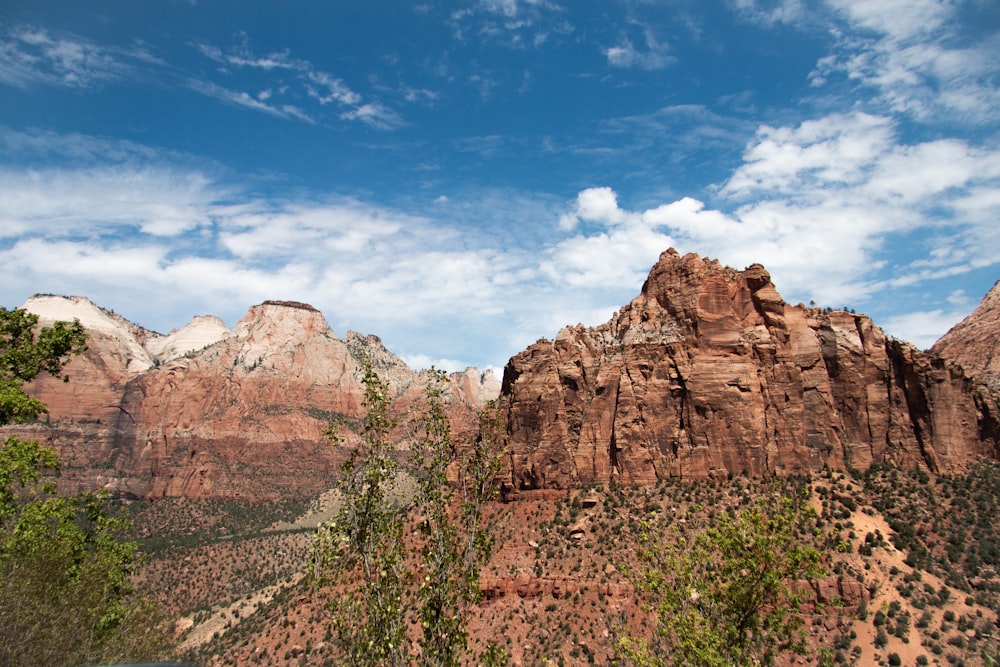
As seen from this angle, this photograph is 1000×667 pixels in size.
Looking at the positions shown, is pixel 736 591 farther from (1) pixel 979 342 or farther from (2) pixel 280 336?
(2) pixel 280 336

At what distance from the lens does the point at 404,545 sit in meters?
12.7

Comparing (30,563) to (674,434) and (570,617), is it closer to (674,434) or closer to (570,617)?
(570,617)

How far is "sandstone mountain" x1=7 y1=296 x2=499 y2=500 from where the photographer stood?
130 meters

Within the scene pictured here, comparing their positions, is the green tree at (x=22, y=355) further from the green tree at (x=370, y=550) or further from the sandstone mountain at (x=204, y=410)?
the sandstone mountain at (x=204, y=410)

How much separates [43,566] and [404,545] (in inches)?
625

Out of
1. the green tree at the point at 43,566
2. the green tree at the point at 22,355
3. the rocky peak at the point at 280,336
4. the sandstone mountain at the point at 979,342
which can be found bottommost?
the green tree at the point at 43,566

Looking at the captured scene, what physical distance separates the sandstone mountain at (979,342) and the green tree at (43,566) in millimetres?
85715

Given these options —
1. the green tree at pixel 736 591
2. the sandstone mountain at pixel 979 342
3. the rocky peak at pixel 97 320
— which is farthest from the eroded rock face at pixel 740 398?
the rocky peak at pixel 97 320

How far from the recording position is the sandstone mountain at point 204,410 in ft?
427

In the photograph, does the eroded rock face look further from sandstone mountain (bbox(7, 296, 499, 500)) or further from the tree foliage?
sandstone mountain (bbox(7, 296, 499, 500))

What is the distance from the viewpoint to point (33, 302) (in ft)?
565

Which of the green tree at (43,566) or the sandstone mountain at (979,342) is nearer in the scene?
the green tree at (43,566)

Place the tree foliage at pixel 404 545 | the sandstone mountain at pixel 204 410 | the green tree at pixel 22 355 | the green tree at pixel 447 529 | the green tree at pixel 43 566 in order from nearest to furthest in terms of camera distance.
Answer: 1. the tree foliage at pixel 404 545
2. the green tree at pixel 447 529
3. the green tree at pixel 43 566
4. the green tree at pixel 22 355
5. the sandstone mountain at pixel 204 410

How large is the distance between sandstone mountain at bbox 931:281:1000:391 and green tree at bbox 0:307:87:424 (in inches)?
3432
